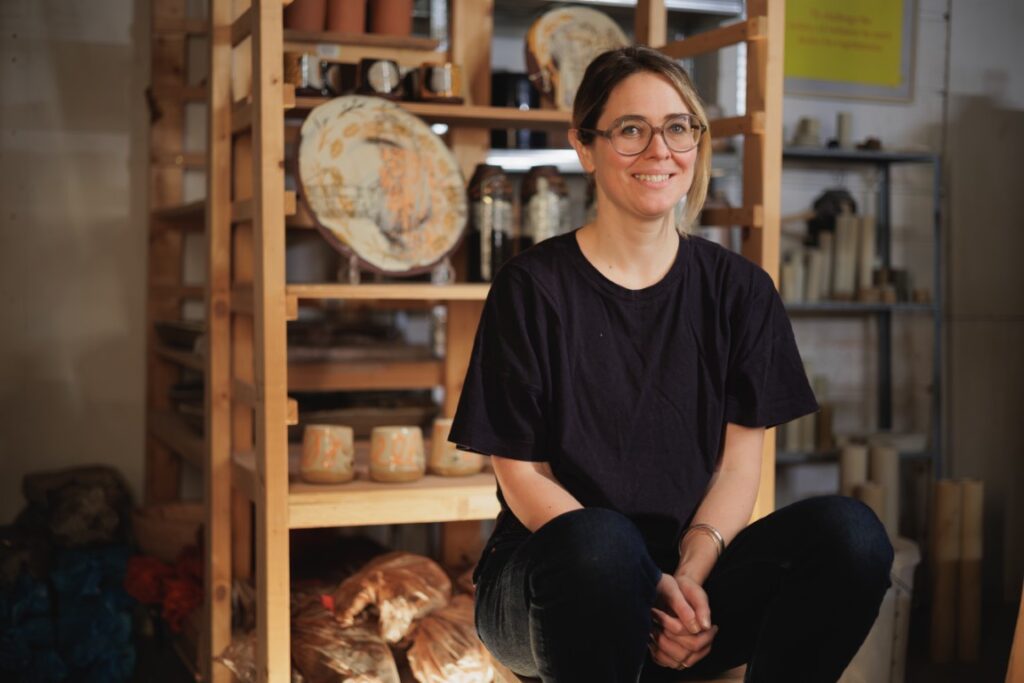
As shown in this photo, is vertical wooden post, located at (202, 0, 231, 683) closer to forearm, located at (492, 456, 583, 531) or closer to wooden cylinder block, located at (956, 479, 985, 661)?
forearm, located at (492, 456, 583, 531)

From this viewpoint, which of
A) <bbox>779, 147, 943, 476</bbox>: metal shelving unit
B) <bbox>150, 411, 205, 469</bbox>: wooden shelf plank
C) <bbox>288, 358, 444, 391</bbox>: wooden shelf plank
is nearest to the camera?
<bbox>288, 358, 444, 391</bbox>: wooden shelf plank

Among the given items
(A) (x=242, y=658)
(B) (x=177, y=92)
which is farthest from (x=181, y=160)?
(A) (x=242, y=658)

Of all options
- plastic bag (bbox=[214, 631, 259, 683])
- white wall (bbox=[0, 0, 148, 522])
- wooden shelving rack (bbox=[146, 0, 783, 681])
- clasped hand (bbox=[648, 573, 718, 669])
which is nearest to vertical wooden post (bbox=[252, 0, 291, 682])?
wooden shelving rack (bbox=[146, 0, 783, 681])

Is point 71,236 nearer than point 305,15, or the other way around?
point 305,15

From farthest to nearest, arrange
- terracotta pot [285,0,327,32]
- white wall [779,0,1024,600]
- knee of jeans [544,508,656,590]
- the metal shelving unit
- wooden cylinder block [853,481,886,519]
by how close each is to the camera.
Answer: white wall [779,0,1024,600]
the metal shelving unit
wooden cylinder block [853,481,886,519]
terracotta pot [285,0,327,32]
knee of jeans [544,508,656,590]

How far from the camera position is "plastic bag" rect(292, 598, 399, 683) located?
7.43ft

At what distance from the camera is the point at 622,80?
1639 millimetres

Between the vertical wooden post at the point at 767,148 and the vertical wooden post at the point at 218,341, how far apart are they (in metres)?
1.12

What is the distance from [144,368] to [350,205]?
5.14ft

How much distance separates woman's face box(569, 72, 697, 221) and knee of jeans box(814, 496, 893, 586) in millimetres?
484

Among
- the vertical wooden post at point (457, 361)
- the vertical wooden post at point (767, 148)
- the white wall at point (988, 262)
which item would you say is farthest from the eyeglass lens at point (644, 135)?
the white wall at point (988, 262)

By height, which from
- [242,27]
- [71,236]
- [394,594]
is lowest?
[394,594]

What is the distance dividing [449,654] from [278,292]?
799 mm

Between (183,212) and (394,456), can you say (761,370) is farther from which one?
(183,212)
